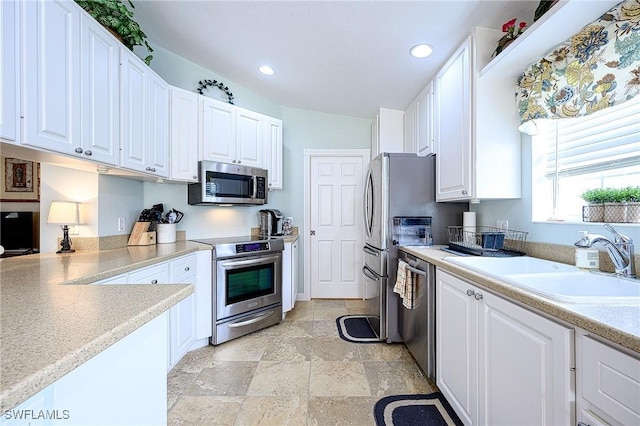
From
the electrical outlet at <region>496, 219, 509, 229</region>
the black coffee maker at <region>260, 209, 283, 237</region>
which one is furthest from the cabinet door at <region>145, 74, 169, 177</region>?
the electrical outlet at <region>496, 219, 509, 229</region>

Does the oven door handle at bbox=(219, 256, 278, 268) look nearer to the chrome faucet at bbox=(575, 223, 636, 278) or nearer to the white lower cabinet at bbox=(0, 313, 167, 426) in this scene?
the white lower cabinet at bbox=(0, 313, 167, 426)

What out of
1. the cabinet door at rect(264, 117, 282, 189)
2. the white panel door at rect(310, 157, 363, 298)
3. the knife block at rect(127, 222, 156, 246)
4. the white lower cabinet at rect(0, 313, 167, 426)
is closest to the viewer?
the white lower cabinet at rect(0, 313, 167, 426)

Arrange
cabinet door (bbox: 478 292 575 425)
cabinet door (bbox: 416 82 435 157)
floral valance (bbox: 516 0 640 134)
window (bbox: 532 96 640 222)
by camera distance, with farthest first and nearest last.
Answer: cabinet door (bbox: 416 82 435 157) → window (bbox: 532 96 640 222) → floral valance (bbox: 516 0 640 134) → cabinet door (bbox: 478 292 575 425)

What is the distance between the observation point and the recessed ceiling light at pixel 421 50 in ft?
6.53

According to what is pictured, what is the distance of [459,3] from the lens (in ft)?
5.15

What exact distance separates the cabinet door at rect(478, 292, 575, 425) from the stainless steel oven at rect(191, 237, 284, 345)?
1.92 m

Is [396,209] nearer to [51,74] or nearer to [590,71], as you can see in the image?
[590,71]

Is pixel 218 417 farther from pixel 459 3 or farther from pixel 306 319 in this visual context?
pixel 459 3

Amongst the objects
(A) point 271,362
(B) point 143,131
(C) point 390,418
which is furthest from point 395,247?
(B) point 143,131

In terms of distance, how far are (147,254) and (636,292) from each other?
2521 mm

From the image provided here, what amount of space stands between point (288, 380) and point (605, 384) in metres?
1.68

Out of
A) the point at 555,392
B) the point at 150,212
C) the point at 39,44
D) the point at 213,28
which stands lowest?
the point at 555,392

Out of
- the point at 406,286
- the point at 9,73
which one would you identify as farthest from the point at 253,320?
the point at 9,73

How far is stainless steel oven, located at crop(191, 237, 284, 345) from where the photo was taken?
7.75 feet
